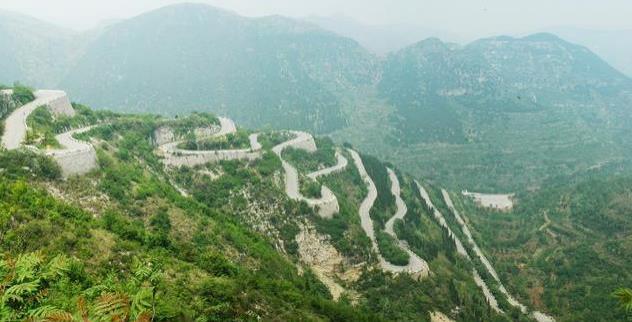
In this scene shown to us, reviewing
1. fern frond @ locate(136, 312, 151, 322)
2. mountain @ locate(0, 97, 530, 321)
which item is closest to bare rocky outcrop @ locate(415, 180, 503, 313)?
mountain @ locate(0, 97, 530, 321)

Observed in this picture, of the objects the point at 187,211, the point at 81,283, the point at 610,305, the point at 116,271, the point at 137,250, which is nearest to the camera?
the point at 81,283

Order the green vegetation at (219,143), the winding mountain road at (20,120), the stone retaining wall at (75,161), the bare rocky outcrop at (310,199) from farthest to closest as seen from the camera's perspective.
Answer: the green vegetation at (219,143)
the bare rocky outcrop at (310,199)
the winding mountain road at (20,120)
the stone retaining wall at (75,161)

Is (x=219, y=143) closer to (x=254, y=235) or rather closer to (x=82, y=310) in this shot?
(x=254, y=235)

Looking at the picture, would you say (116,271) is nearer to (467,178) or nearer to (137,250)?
(137,250)

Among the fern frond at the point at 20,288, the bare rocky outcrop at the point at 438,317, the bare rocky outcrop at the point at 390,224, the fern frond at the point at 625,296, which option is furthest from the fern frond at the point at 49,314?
the bare rocky outcrop at the point at 390,224

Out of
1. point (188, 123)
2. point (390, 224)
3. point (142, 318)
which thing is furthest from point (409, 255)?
point (142, 318)

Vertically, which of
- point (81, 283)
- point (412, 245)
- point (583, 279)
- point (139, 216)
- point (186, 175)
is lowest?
point (583, 279)

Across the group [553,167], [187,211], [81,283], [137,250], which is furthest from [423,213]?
[553,167]

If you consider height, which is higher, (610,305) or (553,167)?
(610,305)

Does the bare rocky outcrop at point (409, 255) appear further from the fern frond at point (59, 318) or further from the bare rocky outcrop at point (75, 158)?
the fern frond at point (59, 318)

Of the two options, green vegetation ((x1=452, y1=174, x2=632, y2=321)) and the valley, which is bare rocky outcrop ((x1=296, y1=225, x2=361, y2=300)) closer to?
the valley

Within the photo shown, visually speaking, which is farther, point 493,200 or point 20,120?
point 493,200
